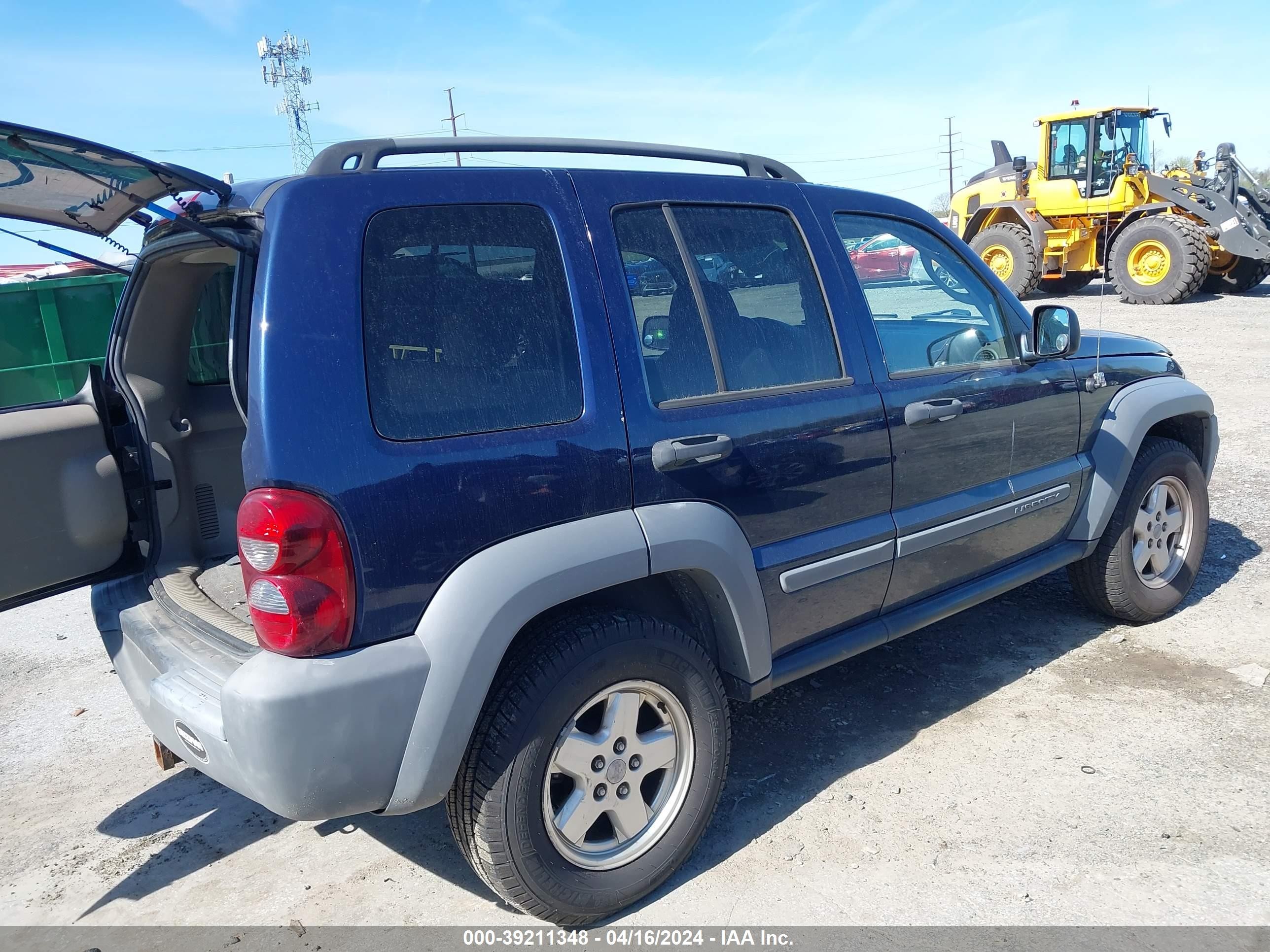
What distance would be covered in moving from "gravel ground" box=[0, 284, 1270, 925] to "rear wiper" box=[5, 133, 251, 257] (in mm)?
1844

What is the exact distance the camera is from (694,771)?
276cm

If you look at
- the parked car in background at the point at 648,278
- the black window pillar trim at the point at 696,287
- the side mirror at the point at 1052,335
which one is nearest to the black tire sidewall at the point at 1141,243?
the side mirror at the point at 1052,335

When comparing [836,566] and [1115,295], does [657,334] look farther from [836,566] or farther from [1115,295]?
[1115,295]

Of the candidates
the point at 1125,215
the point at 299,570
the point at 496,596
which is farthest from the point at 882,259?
the point at 1125,215

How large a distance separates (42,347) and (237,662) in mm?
6867

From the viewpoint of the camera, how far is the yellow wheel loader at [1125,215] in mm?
15305

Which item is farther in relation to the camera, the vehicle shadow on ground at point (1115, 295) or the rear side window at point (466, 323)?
the vehicle shadow on ground at point (1115, 295)

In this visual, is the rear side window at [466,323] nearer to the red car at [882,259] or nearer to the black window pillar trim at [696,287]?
the black window pillar trim at [696,287]

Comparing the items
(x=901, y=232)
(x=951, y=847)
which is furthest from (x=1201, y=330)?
(x=951, y=847)

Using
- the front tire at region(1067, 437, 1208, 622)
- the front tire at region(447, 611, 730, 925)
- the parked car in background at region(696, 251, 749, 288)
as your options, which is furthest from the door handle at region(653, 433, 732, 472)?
the front tire at region(1067, 437, 1208, 622)

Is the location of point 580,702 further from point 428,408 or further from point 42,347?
point 42,347

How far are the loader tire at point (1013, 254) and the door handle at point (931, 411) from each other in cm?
1426

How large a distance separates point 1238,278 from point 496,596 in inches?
710

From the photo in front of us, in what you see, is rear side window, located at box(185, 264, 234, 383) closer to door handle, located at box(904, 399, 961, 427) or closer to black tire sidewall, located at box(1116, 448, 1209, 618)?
door handle, located at box(904, 399, 961, 427)
